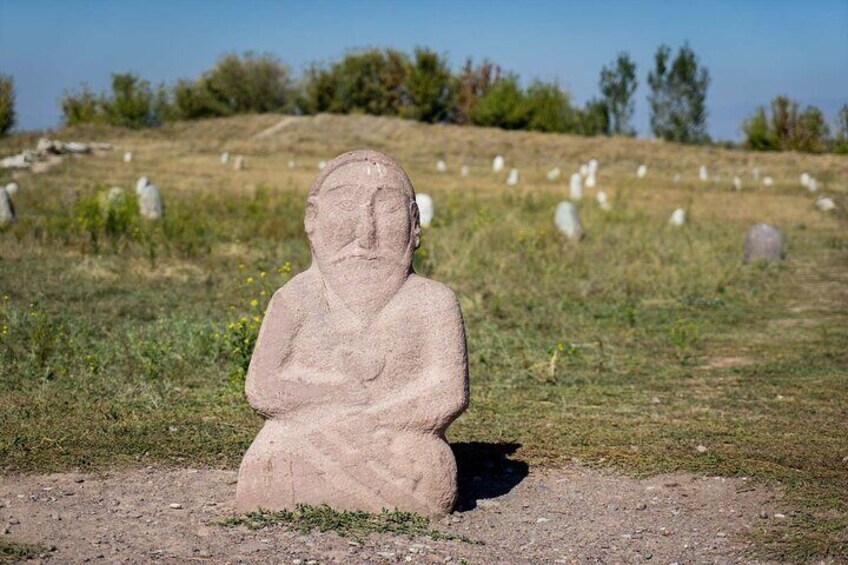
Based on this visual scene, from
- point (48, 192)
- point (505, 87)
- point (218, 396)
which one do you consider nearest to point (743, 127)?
point (505, 87)

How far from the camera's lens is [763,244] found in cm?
1770

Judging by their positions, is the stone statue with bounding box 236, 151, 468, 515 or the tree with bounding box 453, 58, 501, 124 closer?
the stone statue with bounding box 236, 151, 468, 515

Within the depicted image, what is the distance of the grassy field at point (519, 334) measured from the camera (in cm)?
689

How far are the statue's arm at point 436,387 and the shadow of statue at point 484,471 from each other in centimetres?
59

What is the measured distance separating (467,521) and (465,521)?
0.01m

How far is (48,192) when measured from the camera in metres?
21.9

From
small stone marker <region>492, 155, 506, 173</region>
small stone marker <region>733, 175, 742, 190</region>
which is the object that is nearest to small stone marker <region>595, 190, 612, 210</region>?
small stone marker <region>733, 175, 742, 190</region>

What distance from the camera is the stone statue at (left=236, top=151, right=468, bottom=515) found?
543 centimetres

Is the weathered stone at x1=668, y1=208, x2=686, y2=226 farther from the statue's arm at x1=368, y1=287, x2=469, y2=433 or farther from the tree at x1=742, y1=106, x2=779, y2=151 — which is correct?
the tree at x1=742, y1=106, x2=779, y2=151

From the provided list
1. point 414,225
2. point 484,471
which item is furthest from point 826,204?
point 414,225

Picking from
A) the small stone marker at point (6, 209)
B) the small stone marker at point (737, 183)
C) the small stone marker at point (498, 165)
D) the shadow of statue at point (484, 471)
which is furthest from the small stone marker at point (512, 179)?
the shadow of statue at point (484, 471)

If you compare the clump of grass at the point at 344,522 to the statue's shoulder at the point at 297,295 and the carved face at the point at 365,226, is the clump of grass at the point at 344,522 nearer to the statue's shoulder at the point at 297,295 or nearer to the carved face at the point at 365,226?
the statue's shoulder at the point at 297,295

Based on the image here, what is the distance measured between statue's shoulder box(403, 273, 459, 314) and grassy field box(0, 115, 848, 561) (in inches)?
65.5

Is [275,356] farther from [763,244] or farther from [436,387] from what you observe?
[763,244]
